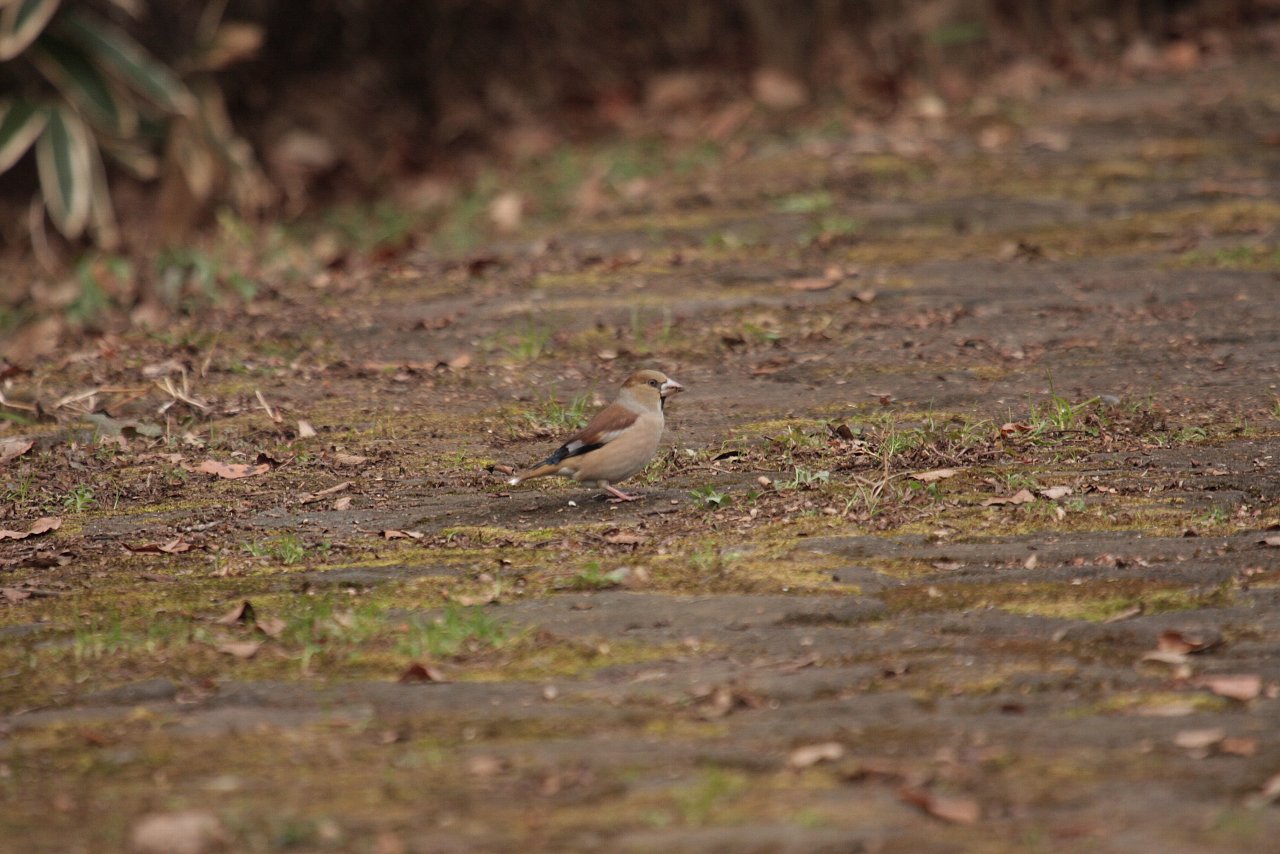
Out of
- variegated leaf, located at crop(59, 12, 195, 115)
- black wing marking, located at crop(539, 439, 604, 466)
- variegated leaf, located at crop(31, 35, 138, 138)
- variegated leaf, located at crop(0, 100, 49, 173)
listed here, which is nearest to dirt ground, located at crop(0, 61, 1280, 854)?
black wing marking, located at crop(539, 439, 604, 466)

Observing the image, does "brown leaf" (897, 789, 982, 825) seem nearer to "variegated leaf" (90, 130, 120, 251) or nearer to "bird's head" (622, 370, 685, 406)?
"bird's head" (622, 370, 685, 406)

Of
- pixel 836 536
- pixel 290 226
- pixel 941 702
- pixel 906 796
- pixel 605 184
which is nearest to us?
pixel 906 796

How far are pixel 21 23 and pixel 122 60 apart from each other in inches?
33.0

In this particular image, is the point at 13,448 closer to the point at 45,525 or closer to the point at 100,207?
the point at 45,525

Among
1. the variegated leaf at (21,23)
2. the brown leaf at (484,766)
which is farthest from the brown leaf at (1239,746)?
the variegated leaf at (21,23)

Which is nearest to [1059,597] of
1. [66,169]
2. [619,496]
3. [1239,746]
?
[1239,746]

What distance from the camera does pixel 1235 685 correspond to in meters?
3.85

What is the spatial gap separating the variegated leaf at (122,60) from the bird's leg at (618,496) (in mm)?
6115

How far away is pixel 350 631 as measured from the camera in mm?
4449

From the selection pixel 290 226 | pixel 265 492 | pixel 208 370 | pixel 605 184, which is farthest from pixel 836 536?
pixel 290 226

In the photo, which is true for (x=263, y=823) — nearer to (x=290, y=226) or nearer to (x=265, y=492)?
(x=265, y=492)

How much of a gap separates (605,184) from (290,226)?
269 cm

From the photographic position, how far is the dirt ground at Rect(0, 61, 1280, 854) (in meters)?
3.46

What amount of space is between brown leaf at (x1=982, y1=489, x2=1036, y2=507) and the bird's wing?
3.96 ft
